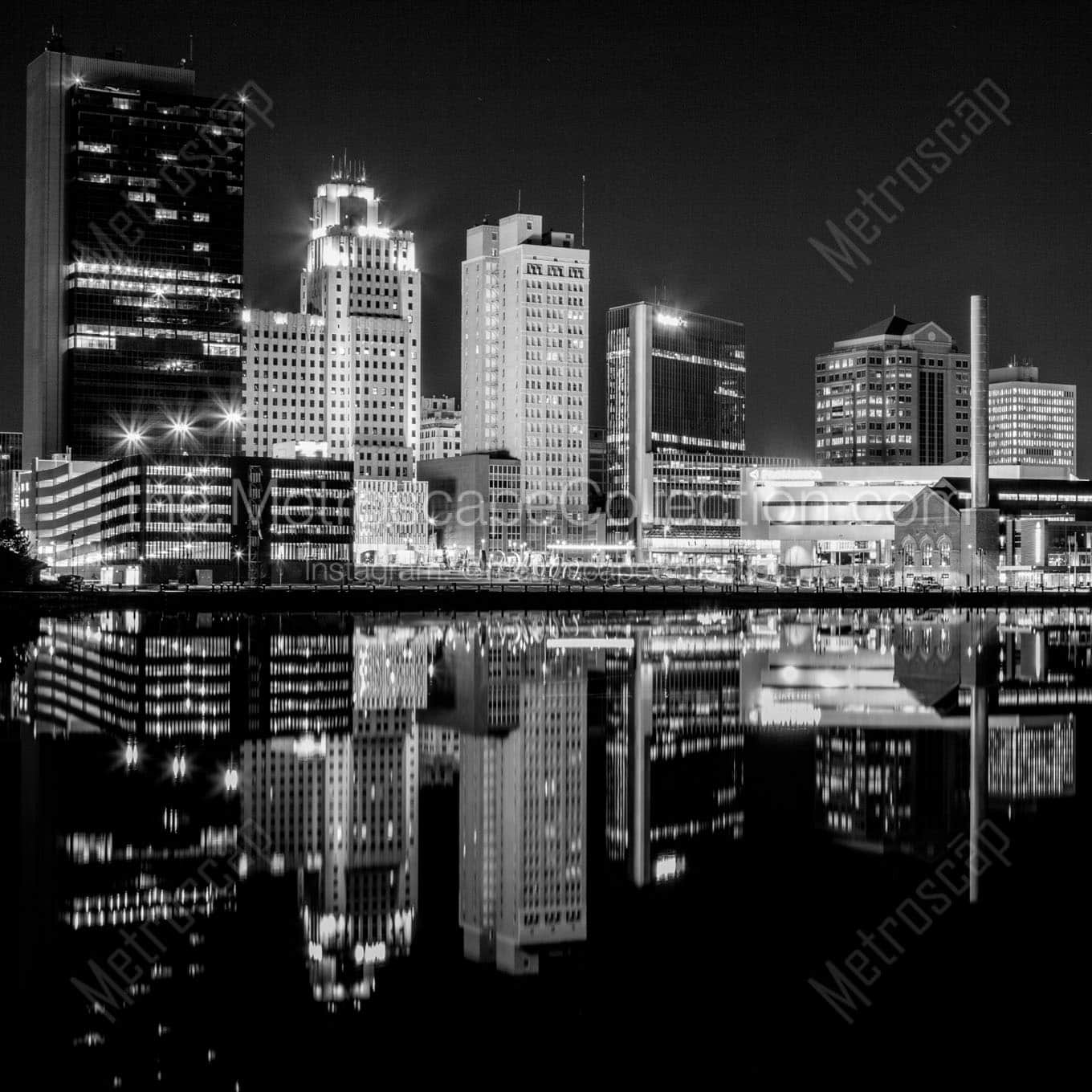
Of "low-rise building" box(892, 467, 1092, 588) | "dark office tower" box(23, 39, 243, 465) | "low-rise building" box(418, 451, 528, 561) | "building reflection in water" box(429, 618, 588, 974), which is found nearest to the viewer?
"building reflection in water" box(429, 618, 588, 974)

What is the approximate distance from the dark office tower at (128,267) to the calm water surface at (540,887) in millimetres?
137168

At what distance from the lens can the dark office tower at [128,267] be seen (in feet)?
546

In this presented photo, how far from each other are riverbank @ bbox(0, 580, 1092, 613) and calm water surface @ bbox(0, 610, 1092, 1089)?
59.9m

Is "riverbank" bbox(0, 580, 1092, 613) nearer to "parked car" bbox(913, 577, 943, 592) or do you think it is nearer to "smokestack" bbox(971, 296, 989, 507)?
"parked car" bbox(913, 577, 943, 592)

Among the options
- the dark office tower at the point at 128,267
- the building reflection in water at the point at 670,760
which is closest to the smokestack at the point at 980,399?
the building reflection in water at the point at 670,760

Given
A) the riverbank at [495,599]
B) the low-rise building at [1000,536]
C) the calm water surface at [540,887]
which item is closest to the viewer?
the calm water surface at [540,887]

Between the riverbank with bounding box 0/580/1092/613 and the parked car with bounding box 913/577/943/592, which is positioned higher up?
the parked car with bounding box 913/577/943/592

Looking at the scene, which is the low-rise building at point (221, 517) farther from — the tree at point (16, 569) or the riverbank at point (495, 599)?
the riverbank at point (495, 599)

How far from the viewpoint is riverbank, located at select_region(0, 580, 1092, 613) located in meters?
96.4

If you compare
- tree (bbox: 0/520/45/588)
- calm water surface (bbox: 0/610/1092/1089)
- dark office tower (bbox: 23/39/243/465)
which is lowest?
calm water surface (bbox: 0/610/1092/1089)

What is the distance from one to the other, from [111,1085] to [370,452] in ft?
620

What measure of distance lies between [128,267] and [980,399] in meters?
100

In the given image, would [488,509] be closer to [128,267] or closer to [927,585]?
[128,267]

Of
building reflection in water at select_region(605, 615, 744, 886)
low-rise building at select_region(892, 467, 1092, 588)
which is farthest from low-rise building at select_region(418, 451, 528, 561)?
building reflection in water at select_region(605, 615, 744, 886)
